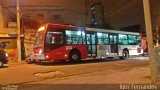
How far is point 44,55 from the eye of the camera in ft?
72.9

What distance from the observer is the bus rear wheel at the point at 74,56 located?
24031 mm

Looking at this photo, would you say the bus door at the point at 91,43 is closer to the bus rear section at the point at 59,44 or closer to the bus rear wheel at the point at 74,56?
the bus rear section at the point at 59,44

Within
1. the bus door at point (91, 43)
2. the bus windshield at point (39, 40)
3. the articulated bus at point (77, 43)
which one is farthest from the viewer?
the bus door at point (91, 43)

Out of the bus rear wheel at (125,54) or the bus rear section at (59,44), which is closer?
the bus rear section at (59,44)

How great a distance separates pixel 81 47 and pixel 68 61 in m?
1.60

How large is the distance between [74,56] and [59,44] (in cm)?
189

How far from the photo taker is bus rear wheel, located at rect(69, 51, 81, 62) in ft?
78.8

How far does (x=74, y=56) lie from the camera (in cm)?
2434

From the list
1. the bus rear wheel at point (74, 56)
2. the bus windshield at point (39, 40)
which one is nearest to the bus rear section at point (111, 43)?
the bus rear wheel at point (74, 56)

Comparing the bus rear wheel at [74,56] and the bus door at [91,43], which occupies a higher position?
the bus door at [91,43]

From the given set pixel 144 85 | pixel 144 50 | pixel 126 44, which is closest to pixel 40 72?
pixel 144 85

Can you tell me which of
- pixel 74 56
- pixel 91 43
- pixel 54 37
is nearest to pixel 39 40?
pixel 54 37

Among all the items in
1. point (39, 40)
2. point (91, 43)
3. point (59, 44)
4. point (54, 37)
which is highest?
point (54, 37)

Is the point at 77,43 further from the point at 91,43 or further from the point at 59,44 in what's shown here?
the point at 59,44
